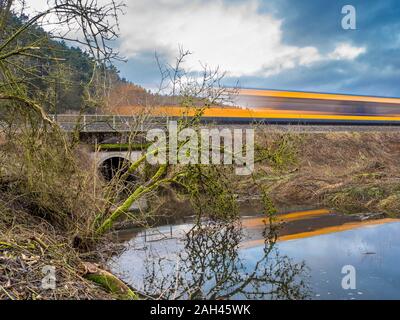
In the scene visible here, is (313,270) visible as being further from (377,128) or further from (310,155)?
(377,128)

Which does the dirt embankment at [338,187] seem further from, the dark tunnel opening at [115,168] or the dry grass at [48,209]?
the dry grass at [48,209]

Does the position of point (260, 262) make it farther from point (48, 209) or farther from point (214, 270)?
point (48, 209)

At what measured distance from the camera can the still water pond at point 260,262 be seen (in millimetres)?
6863

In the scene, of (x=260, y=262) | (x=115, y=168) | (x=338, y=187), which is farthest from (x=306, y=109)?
(x=260, y=262)

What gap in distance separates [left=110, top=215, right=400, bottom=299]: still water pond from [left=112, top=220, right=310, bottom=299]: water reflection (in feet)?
0.05

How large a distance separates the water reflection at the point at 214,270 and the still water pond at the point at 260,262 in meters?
0.02

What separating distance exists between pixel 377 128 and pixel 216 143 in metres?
23.4

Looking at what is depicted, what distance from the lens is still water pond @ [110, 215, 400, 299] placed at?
6.86 meters

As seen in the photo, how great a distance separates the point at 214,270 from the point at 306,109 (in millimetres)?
19274

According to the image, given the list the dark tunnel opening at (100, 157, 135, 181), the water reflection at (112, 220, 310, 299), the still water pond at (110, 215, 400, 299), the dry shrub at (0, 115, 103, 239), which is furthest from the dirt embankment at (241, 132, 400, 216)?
the dry shrub at (0, 115, 103, 239)

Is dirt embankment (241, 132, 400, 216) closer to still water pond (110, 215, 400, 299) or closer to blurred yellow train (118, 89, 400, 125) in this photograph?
still water pond (110, 215, 400, 299)

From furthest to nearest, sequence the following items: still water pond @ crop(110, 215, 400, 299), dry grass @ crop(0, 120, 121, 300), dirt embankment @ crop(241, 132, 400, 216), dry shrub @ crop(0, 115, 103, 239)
Result: 1. dirt embankment @ crop(241, 132, 400, 216)
2. dry shrub @ crop(0, 115, 103, 239)
3. still water pond @ crop(110, 215, 400, 299)
4. dry grass @ crop(0, 120, 121, 300)

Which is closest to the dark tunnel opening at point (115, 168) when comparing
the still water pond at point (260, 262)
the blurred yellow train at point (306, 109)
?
the still water pond at point (260, 262)

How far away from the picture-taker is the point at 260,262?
8.43m
